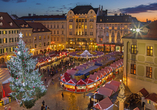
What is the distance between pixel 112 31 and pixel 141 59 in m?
39.1

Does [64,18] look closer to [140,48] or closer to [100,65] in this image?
[100,65]

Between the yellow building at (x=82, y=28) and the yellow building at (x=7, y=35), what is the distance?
22332 mm

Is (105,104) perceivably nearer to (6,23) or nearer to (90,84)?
(90,84)

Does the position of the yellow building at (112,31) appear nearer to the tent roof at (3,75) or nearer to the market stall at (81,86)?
the market stall at (81,86)

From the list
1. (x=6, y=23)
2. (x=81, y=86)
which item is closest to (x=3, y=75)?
(x=81, y=86)

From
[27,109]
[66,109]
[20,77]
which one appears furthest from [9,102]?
[66,109]

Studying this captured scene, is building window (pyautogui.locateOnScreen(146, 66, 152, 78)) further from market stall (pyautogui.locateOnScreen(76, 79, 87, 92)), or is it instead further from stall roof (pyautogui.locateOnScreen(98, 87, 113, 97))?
market stall (pyautogui.locateOnScreen(76, 79, 87, 92))

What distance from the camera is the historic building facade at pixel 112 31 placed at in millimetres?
57500

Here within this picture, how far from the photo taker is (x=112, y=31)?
58.9 metres

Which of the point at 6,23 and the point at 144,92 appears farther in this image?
the point at 6,23

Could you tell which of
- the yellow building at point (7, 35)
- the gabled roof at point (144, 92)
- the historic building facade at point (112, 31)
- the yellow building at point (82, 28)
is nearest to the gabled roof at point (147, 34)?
the gabled roof at point (144, 92)

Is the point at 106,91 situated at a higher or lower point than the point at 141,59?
lower

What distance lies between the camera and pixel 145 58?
808 inches

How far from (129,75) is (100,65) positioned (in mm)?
11132
